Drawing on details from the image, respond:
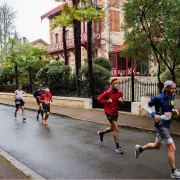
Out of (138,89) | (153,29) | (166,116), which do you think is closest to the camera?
(166,116)

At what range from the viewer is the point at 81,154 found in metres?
7.33

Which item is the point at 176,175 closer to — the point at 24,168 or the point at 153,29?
the point at 24,168

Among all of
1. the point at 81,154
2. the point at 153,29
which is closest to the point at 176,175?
the point at 81,154

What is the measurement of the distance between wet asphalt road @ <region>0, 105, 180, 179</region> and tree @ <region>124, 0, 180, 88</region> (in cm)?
381

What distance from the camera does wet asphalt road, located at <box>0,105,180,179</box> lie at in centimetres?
580

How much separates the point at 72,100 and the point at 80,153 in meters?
11.7

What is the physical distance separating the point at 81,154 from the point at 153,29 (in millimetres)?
6753

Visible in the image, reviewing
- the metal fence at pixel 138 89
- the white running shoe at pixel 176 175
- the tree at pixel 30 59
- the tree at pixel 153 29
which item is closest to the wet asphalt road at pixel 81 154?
the white running shoe at pixel 176 175

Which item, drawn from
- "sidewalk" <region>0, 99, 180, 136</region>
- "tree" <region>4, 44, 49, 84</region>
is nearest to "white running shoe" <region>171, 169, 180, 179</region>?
"sidewalk" <region>0, 99, 180, 136</region>

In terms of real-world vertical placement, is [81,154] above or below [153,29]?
below

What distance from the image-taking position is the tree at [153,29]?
1109cm

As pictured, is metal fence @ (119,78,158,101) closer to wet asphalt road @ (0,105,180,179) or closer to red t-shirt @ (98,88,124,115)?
wet asphalt road @ (0,105,180,179)

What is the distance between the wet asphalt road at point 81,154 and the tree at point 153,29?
3.81m

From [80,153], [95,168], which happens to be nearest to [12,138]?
[80,153]
